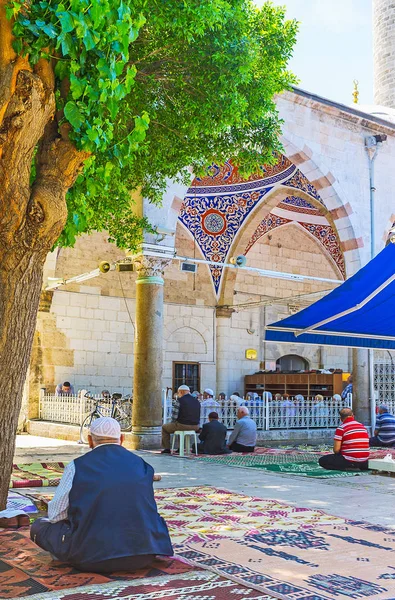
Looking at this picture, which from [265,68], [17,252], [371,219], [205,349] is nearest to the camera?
[17,252]

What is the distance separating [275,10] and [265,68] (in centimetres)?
63

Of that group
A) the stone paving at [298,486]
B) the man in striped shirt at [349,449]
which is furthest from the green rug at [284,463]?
the stone paving at [298,486]

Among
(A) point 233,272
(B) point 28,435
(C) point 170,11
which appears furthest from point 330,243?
(C) point 170,11

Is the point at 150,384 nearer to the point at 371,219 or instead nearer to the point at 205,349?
the point at 371,219

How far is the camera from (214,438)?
846 cm

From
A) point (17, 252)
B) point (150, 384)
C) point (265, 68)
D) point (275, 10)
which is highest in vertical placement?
point (275, 10)

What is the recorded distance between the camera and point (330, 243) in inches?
619

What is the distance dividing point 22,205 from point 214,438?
17.0 feet

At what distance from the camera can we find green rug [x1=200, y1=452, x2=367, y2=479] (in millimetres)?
6875

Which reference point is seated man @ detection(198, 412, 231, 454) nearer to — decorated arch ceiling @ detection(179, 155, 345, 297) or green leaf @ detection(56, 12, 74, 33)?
decorated arch ceiling @ detection(179, 155, 345, 297)

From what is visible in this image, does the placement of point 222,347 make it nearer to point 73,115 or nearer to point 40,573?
point 73,115

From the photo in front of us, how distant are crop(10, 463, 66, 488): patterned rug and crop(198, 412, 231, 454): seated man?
210 centimetres

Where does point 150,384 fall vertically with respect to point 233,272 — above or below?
below

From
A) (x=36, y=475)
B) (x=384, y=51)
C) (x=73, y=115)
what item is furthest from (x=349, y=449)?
(x=384, y=51)
